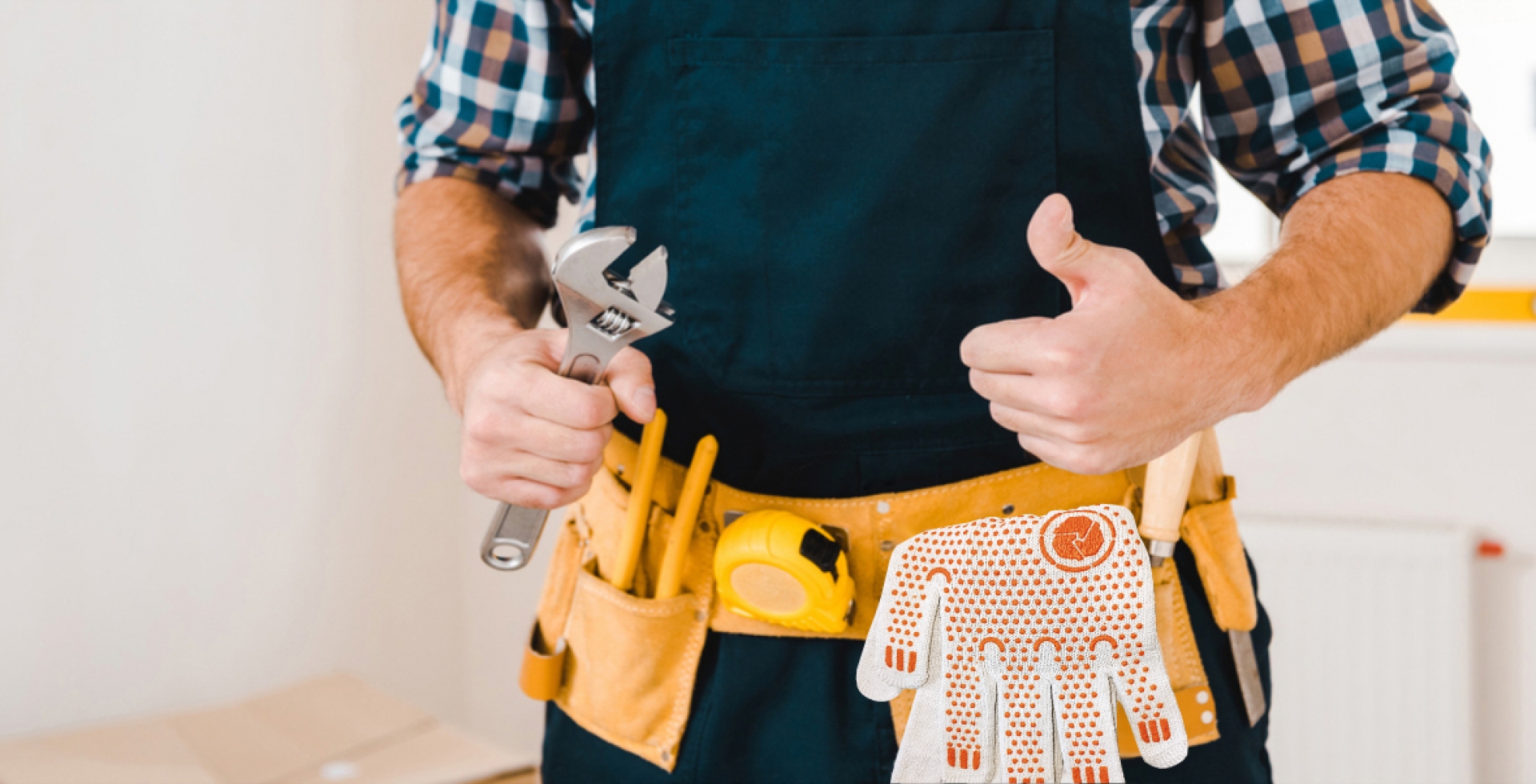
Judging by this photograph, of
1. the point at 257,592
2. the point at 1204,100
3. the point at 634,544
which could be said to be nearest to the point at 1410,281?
the point at 1204,100

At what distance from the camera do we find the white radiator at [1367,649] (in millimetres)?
1330

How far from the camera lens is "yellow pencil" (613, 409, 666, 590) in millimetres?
673

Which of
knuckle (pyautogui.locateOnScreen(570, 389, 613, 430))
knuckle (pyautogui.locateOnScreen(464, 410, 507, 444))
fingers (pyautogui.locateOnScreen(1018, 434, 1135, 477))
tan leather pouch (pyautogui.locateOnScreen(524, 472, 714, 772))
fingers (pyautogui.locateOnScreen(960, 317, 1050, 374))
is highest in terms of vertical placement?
fingers (pyautogui.locateOnScreen(960, 317, 1050, 374))

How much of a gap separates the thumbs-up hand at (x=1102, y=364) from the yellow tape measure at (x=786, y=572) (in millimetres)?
135

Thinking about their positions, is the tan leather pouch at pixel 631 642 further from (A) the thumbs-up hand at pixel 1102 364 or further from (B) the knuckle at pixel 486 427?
(A) the thumbs-up hand at pixel 1102 364

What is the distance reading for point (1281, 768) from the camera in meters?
1.36

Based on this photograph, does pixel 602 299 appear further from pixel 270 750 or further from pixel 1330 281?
pixel 270 750

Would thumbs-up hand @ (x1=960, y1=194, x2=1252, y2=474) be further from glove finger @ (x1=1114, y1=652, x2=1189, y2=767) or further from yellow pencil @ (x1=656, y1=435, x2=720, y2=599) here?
yellow pencil @ (x1=656, y1=435, x2=720, y2=599)

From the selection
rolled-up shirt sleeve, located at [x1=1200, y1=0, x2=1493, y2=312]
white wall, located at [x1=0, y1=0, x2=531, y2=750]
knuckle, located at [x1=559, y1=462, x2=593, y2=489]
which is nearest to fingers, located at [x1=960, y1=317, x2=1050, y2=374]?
knuckle, located at [x1=559, y1=462, x2=593, y2=489]

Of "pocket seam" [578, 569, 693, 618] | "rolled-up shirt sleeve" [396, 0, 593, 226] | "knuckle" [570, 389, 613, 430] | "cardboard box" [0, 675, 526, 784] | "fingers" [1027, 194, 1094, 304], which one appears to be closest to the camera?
"fingers" [1027, 194, 1094, 304]

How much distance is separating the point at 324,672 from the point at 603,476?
3.93ft

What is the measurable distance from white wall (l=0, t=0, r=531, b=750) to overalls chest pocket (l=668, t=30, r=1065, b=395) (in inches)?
40.6

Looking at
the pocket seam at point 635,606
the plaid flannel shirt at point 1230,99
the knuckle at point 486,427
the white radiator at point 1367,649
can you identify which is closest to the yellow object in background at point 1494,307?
the white radiator at point 1367,649

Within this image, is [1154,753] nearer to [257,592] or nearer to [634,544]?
[634,544]
